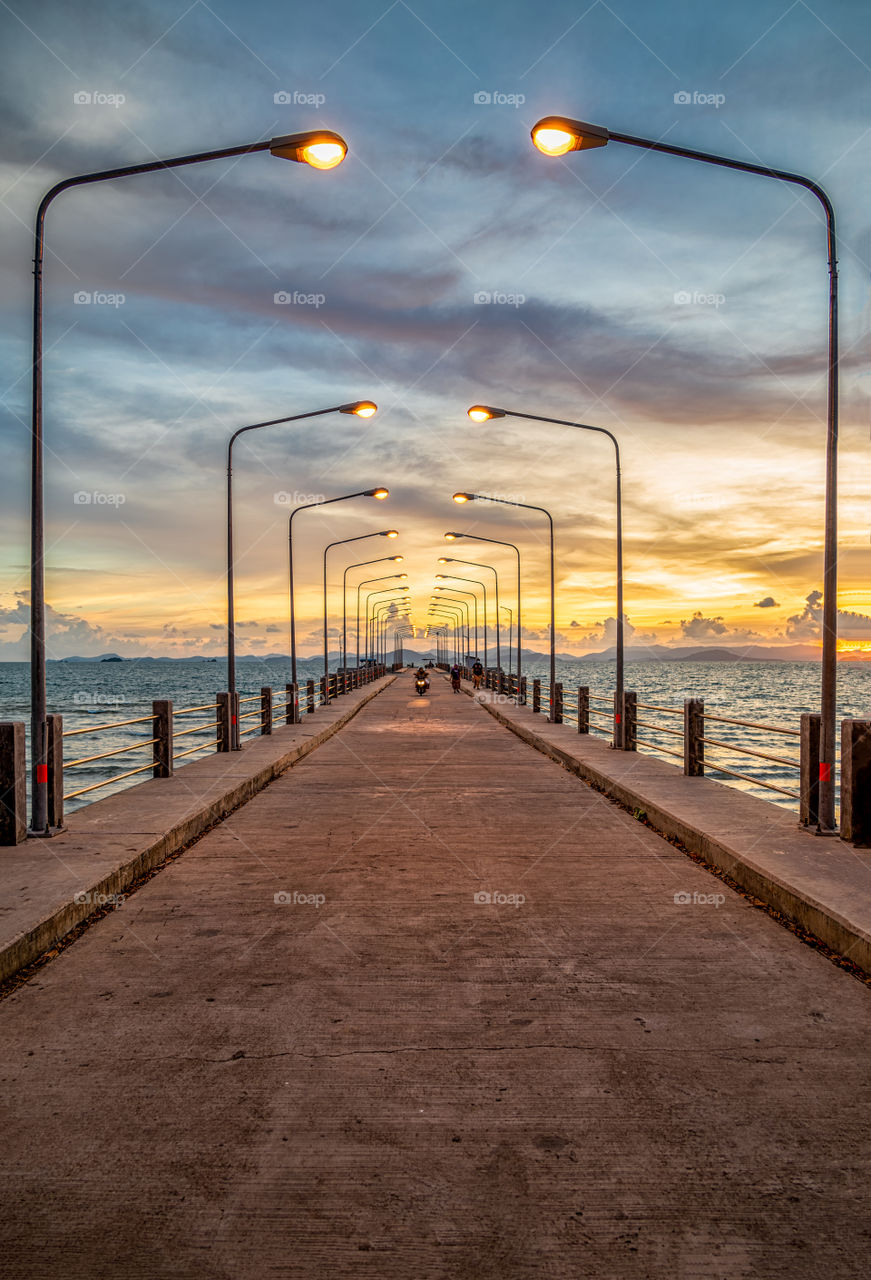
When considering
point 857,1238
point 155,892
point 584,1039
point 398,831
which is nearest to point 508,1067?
point 584,1039

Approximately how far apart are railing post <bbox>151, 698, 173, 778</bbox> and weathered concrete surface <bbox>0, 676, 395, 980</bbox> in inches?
9.5

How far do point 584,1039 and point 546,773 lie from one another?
1117 cm

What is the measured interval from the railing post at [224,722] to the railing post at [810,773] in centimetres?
1140

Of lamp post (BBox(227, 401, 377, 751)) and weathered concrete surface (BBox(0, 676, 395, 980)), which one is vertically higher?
lamp post (BBox(227, 401, 377, 751))

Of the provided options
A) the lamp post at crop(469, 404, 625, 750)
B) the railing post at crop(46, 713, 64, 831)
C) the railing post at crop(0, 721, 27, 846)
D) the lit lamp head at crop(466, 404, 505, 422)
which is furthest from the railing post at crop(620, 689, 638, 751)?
the railing post at crop(0, 721, 27, 846)

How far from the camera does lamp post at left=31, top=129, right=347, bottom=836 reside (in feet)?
28.1

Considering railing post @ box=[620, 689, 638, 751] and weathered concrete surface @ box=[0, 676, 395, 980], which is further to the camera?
railing post @ box=[620, 689, 638, 751]

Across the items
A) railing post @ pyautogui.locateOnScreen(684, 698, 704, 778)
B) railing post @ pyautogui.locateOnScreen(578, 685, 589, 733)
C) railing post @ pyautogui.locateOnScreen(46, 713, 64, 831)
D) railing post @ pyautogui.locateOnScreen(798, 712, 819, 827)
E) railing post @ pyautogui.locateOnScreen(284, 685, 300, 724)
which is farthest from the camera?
Answer: railing post @ pyautogui.locateOnScreen(284, 685, 300, 724)

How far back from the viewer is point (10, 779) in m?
8.59

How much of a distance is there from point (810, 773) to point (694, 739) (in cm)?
421

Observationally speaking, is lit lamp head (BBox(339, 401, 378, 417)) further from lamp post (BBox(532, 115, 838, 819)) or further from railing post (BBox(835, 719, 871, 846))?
railing post (BBox(835, 719, 871, 846))

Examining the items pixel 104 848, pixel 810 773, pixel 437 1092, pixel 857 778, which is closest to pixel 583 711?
pixel 810 773

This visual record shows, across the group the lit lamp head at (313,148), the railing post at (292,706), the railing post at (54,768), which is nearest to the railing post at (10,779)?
the railing post at (54,768)

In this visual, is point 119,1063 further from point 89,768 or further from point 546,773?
point 89,768
